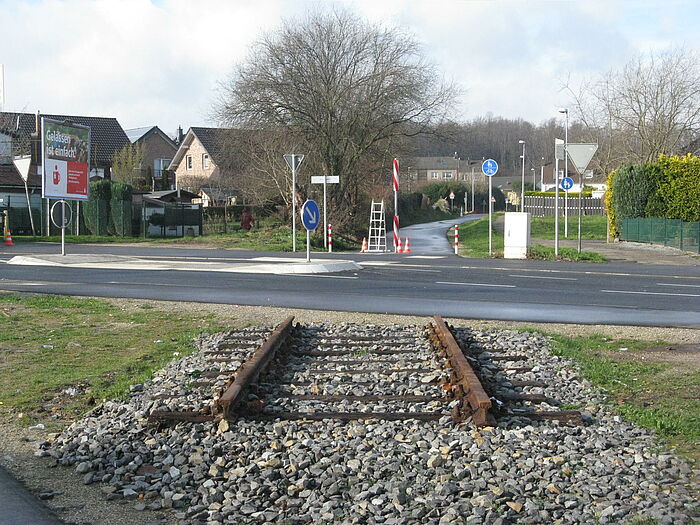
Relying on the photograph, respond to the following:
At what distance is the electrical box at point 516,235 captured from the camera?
27.8 m

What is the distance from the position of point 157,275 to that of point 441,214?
6969 centimetres

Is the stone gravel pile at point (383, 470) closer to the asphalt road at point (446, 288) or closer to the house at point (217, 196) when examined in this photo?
the asphalt road at point (446, 288)

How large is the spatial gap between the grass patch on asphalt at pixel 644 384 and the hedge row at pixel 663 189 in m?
32.0

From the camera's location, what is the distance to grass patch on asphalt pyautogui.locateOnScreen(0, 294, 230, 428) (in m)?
7.80

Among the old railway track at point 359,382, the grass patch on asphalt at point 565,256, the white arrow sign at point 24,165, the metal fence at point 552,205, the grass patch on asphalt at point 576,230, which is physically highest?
the white arrow sign at point 24,165

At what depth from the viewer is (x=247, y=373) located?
7.50 metres

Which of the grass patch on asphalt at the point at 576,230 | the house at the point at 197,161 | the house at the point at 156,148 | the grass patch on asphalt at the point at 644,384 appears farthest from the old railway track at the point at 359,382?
the house at the point at 156,148

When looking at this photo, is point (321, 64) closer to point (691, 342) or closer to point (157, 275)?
point (157, 275)

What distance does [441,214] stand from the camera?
8912 centimetres

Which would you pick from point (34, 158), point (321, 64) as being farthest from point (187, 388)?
point (34, 158)

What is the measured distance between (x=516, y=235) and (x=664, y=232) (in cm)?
1143

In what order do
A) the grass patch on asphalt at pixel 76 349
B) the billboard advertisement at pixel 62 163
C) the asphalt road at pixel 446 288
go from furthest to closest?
the billboard advertisement at pixel 62 163 → the asphalt road at pixel 446 288 → the grass patch on asphalt at pixel 76 349

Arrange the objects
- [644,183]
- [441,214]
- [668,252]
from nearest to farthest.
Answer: [668,252] → [644,183] → [441,214]

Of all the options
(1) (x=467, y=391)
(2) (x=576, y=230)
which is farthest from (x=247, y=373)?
(2) (x=576, y=230)
